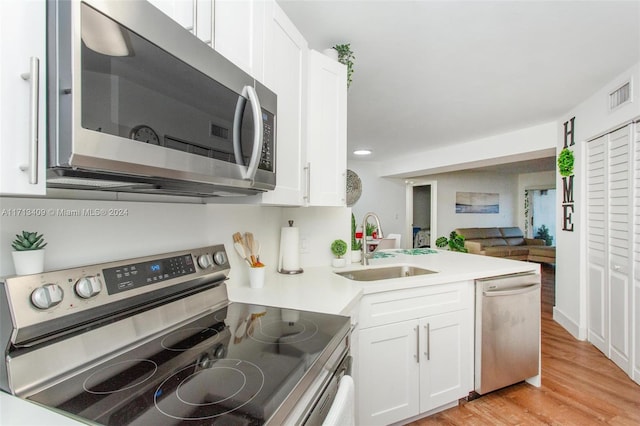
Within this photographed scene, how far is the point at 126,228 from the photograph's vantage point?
1013 mm

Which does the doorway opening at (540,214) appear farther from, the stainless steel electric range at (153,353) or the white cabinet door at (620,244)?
the stainless steel electric range at (153,353)

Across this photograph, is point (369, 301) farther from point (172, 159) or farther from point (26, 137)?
point (26, 137)

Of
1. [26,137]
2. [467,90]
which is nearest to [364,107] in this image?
[467,90]

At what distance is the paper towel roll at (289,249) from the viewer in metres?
1.86

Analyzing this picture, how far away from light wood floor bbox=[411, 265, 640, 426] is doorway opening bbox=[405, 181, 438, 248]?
457 centimetres

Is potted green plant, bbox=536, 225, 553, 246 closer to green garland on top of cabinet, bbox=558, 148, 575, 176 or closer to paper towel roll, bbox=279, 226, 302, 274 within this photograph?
green garland on top of cabinet, bbox=558, 148, 575, 176

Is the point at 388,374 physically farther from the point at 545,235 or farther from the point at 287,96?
the point at 545,235

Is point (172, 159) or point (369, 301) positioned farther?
point (369, 301)

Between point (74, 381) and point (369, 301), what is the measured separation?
1220mm

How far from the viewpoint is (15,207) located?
747mm

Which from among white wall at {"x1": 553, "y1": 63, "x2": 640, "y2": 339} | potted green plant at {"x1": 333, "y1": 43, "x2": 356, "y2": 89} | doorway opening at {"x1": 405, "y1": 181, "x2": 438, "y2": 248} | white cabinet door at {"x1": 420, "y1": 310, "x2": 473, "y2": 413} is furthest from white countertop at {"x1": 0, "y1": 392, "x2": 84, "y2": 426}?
doorway opening at {"x1": 405, "y1": 181, "x2": 438, "y2": 248}

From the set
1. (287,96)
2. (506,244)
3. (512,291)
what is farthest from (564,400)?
(506,244)

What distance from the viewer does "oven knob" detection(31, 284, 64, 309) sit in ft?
2.26

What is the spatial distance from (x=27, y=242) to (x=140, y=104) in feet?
1.46
